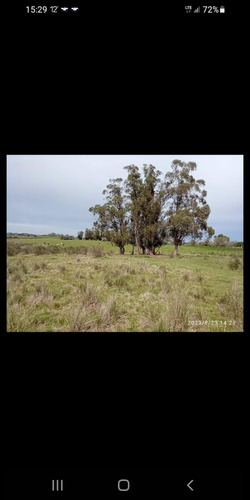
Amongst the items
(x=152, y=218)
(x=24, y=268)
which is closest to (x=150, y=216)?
(x=152, y=218)

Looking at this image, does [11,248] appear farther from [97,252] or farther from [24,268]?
[97,252]

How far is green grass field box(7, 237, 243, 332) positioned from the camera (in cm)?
181

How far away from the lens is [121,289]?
290 cm

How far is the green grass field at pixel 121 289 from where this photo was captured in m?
1.81
